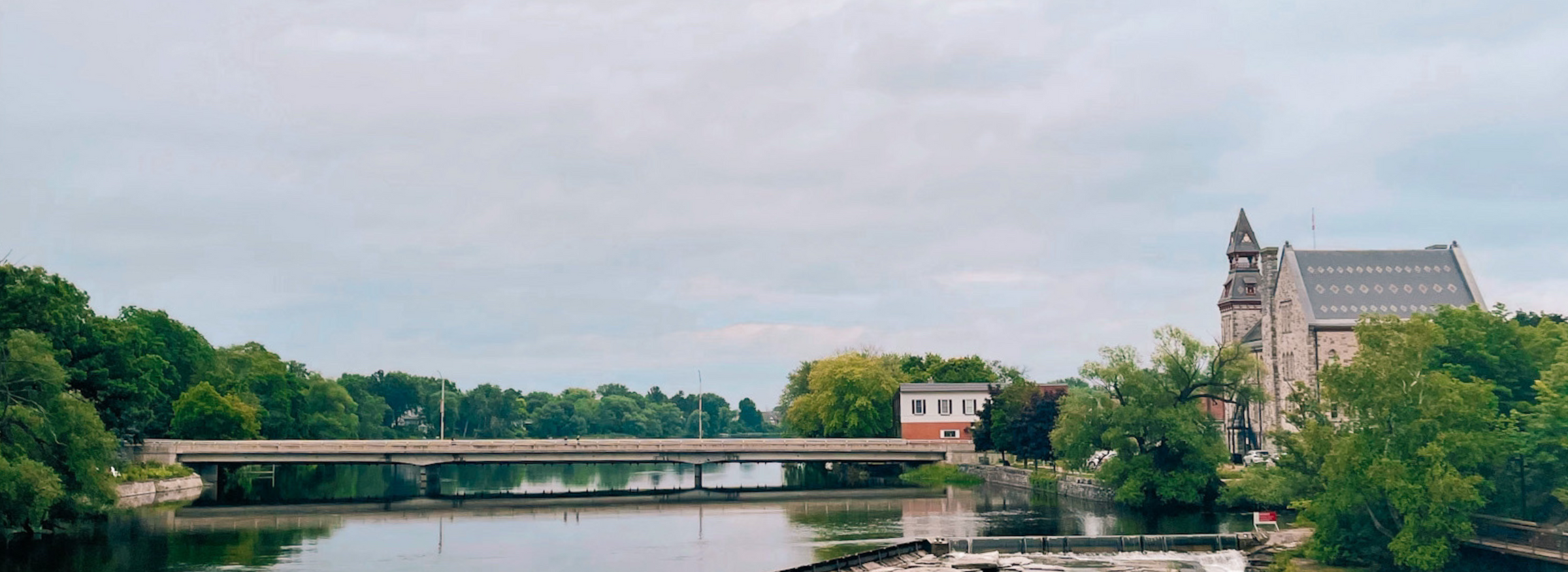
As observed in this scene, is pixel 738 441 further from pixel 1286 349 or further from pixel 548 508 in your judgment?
pixel 1286 349

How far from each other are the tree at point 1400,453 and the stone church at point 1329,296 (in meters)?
42.9

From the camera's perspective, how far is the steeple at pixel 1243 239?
377ft

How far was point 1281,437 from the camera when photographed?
175ft

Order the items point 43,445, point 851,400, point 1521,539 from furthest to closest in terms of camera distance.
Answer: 1. point 851,400
2. point 43,445
3. point 1521,539

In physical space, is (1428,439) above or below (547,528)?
above

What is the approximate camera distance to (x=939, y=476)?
102 m

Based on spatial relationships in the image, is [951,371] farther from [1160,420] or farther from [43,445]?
[43,445]

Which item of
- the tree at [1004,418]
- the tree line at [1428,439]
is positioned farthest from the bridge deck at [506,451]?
the tree line at [1428,439]

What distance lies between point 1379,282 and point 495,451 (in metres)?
66.0

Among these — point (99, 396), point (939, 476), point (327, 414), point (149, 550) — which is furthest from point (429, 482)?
point (149, 550)

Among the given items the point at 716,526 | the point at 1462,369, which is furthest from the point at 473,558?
the point at 1462,369

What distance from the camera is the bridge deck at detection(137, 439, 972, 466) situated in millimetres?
92312

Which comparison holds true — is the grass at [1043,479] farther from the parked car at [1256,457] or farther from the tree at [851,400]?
the tree at [851,400]

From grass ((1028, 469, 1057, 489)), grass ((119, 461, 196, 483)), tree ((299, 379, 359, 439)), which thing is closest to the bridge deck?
grass ((119, 461, 196, 483))
